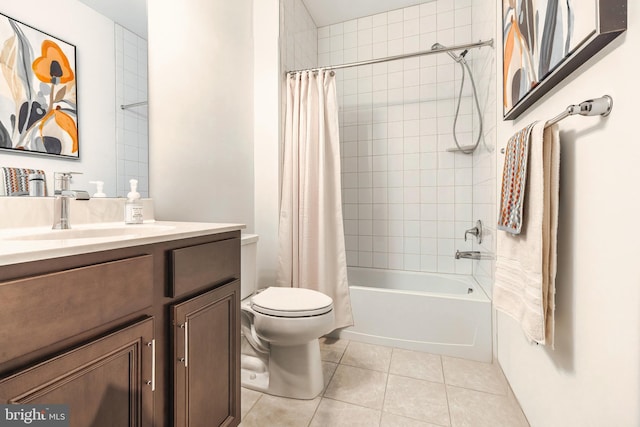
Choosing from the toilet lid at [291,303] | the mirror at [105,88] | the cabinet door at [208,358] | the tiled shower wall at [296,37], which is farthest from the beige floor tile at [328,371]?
the tiled shower wall at [296,37]

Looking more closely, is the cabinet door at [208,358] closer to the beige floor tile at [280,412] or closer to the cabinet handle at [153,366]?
the cabinet handle at [153,366]

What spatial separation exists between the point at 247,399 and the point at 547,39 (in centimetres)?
185

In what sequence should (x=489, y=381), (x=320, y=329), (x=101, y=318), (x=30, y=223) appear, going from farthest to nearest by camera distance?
(x=489, y=381), (x=320, y=329), (x=30, y=223), (x=101, y=318)

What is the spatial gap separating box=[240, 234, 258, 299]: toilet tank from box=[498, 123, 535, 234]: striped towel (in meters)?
1.15

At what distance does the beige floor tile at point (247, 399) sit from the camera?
4.52 ft

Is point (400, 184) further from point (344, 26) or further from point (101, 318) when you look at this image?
point (101, 318)

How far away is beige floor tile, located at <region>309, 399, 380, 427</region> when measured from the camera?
128cm

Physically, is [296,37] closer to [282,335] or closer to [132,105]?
[132,105]

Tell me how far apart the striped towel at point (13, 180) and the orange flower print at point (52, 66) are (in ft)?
1.06

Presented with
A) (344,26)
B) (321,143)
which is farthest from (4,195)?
(344,26)

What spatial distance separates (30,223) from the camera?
0.97 meters

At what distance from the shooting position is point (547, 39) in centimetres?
92

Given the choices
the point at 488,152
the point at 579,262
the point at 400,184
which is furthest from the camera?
the point at 400,184

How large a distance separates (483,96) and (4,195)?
2434 mm
